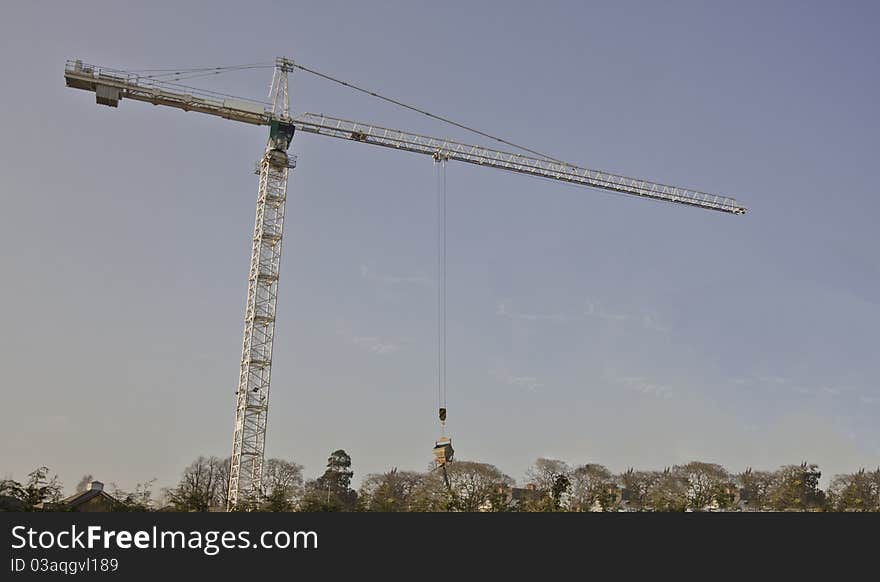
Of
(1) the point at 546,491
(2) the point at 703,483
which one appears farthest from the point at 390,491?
(2) the point at 703,483

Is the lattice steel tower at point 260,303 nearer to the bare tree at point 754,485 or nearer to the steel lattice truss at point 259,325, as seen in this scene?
the steel lattice truss at point 259,325

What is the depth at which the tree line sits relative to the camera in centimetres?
4631

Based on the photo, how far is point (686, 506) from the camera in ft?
199

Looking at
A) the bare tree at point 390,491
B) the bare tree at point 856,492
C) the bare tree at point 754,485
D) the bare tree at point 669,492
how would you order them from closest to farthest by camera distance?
the bare tree at point 390,491
the bare tree at point 669,492
the bare tree at point 856,492
the bare tree at point 754,485

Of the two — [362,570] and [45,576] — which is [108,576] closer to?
[45,576]

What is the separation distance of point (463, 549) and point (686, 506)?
29835mm

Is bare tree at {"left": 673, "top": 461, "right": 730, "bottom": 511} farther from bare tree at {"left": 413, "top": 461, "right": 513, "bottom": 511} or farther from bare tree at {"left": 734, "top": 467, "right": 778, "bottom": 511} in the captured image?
bare tree at {"left": 413, "top": 461, "right": 513, "bottom": 511}

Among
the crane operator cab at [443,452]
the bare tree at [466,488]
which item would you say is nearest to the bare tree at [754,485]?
the bare tree at [466,488]

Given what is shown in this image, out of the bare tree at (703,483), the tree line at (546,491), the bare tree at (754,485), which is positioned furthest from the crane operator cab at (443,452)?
the bare tree at (754,485)

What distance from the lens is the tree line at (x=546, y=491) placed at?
46.3 meters

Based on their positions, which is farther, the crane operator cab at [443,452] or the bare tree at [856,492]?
the bare tree at [856,492]

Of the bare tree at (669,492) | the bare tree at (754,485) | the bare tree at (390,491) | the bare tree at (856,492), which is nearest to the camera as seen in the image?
the bare tree at (390,491)

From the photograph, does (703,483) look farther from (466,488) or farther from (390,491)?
(390,491)

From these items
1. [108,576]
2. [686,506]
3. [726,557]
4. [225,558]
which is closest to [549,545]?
[726,557]
